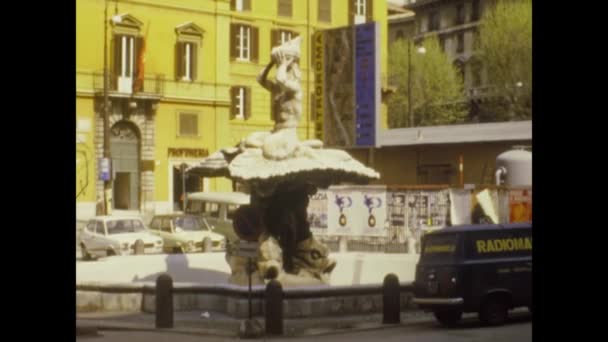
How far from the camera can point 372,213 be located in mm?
32844

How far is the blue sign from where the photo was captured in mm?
40688

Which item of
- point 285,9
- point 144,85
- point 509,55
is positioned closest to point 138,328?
point 144,85

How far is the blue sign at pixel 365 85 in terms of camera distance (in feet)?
133

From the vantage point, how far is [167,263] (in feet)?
82.7

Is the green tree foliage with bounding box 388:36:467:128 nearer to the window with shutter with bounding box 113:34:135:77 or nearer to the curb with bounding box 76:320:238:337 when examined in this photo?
the window with shutter with bounding box 113:34:135:77

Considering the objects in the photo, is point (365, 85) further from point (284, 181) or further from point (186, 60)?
point (284, 181)

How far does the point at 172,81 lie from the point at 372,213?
63.6 feet

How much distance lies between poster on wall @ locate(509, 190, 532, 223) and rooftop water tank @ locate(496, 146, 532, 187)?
243 inches

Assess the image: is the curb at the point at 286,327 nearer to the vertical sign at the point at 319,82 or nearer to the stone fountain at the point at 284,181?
the stone fountain at the point at 284,181

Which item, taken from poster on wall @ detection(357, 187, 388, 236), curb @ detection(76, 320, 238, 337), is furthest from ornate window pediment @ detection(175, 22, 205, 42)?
curb @ detection(76, 320, 238, 337)

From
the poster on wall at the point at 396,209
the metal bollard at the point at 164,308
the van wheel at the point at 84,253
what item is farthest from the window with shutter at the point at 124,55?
the metal bollard at the point at 164,308
